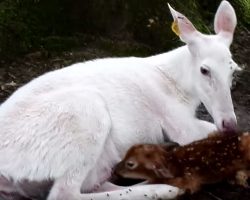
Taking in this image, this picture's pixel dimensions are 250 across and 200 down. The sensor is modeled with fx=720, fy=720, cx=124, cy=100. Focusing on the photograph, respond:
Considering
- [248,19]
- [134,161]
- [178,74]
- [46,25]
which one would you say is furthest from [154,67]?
[248,19]

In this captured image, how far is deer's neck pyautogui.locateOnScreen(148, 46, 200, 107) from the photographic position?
6133mm

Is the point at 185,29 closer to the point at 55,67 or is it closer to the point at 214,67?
the point at 214,67

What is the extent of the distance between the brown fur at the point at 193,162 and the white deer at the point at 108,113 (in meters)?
0.13

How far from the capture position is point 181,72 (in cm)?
623

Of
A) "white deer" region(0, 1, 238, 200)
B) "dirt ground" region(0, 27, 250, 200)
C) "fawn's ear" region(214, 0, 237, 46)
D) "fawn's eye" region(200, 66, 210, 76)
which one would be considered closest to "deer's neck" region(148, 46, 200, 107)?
"white deer" region(0, 1, 238, 200)

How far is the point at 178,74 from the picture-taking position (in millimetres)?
6246

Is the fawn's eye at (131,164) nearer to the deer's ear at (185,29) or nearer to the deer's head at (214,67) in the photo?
the deer's head at (214,67)

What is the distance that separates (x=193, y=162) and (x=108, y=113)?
0.76 meters

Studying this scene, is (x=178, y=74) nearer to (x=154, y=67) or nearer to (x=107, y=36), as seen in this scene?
(x=154, y=67)

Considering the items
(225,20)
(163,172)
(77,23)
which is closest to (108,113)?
(163,172)

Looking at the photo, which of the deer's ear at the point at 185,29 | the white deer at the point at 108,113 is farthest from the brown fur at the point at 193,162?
the deer's ear at the point at 185,29

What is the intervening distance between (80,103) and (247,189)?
147cm

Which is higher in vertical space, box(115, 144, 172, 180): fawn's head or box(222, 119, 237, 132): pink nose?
box(222, 119, 237, 132): pink nose

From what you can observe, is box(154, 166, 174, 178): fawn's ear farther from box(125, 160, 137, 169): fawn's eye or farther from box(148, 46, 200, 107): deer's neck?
box(148, 46, 200, 107): deer's neck
